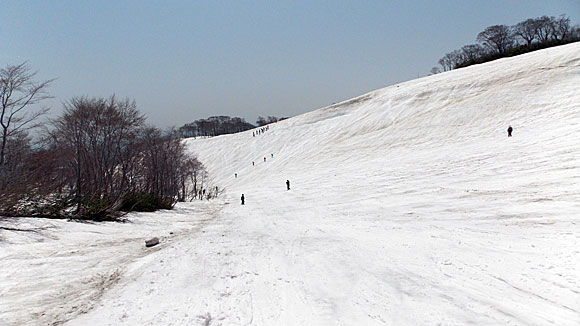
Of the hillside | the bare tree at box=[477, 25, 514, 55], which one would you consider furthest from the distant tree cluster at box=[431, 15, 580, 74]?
the hillside

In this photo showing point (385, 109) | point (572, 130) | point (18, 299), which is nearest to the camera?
point (18, 299)

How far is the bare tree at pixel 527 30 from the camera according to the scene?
90312 mm

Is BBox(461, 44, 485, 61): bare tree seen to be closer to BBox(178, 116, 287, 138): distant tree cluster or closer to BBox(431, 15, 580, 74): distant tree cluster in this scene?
BBox(431, 15, 580, 74): distant tree cluster

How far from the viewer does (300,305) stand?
502 cm

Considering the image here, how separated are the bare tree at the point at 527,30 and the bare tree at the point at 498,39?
203 cm

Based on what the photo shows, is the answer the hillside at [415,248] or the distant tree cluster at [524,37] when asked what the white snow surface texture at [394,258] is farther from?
the distant tree cluster at [524,37]

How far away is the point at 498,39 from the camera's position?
94500 mm

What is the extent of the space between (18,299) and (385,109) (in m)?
54.8

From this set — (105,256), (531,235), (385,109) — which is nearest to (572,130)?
(531,235)

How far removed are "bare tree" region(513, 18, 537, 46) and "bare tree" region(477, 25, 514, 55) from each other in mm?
2026

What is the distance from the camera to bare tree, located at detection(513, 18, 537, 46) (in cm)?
9031

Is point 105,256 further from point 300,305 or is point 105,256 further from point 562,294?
point 562,294

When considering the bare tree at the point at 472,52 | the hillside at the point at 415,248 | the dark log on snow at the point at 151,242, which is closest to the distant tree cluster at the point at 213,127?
the bare tree at the point at 472,52

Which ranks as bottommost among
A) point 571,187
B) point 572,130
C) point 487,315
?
point 487,315
